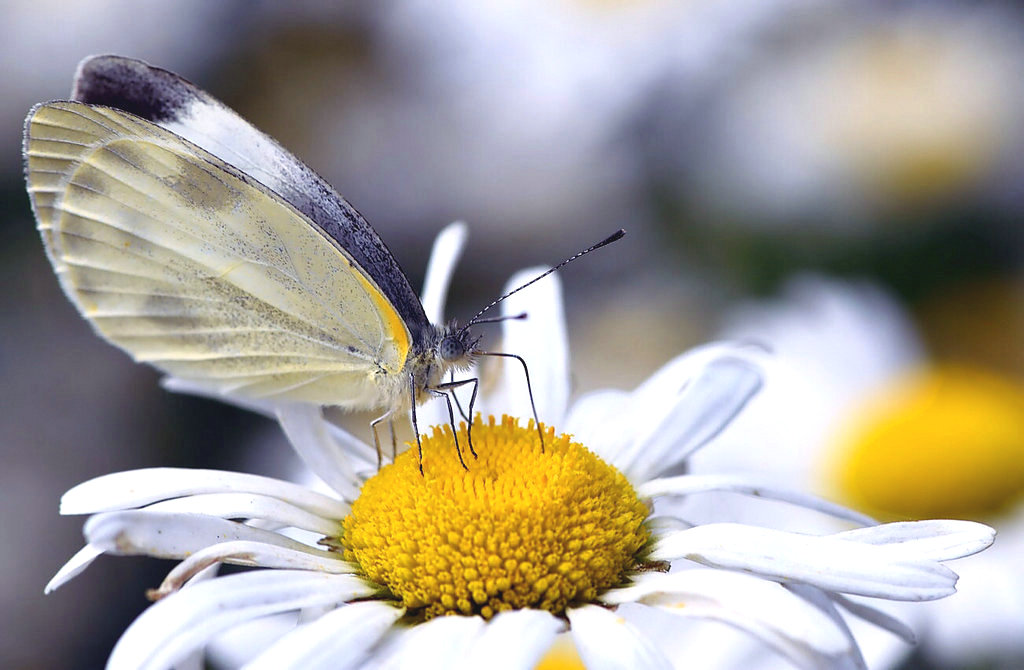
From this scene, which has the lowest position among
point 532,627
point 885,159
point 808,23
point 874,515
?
point 874,515

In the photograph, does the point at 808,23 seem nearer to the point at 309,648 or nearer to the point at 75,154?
the point at 75,154

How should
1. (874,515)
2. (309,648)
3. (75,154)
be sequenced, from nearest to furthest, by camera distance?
1. (309,648)
2. (75,154)
3. (874,515)

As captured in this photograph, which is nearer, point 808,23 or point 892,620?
point 892,620

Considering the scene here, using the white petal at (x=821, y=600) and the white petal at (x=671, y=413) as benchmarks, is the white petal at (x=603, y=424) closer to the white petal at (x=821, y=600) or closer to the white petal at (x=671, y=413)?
the white petal at (x=671, y=413)

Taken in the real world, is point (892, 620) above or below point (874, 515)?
above

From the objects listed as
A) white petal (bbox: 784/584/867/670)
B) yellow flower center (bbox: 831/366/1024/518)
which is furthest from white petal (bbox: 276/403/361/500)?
yellow flower center (bbox: 831/366/1024/518)

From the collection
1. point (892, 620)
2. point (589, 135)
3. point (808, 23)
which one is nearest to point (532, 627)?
point (892, 620)

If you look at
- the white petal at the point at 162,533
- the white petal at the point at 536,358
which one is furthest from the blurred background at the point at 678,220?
the white petal at the point at 162,533
